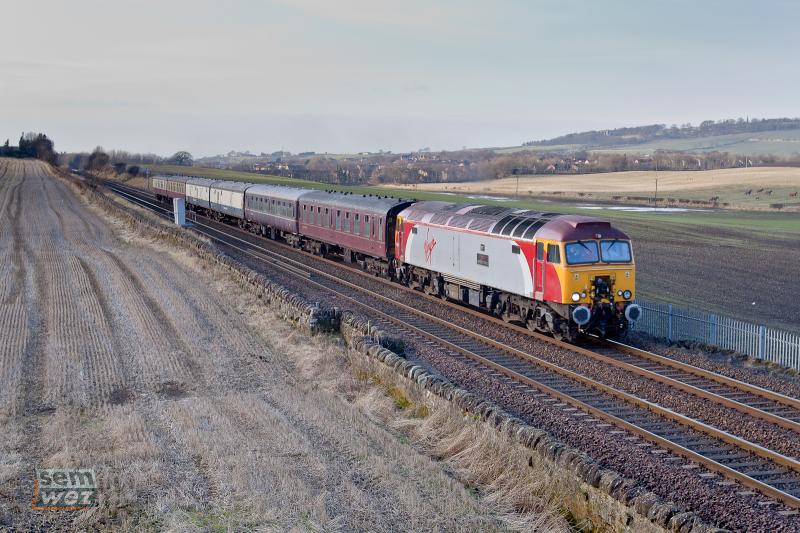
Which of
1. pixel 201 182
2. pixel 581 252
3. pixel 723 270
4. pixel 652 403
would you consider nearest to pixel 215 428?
pixel 652 403

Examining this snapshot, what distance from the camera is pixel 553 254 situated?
20.9m

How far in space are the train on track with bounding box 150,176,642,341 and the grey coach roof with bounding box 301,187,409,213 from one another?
8cm

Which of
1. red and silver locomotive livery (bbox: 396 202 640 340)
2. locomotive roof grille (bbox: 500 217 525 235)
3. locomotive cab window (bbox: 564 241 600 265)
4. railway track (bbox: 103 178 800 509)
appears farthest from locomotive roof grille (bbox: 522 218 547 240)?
railway track (bbox: 103 178 800 509)

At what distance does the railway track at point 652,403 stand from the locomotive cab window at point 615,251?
2260mm

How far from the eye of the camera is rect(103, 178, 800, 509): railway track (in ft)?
40.9

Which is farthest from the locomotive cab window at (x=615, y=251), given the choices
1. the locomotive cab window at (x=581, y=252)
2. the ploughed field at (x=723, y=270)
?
the ploughed field at (x=723, y=270)

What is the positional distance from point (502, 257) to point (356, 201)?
13.9 m

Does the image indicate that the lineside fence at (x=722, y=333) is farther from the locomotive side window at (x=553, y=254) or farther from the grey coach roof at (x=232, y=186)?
the grey coach roof at (x=232, y=186)

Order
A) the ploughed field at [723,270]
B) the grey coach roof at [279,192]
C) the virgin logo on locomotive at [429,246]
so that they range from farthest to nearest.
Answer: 1. the grey coach roof at [279,192]
2. the ploughed field at [723,270]
3. the virgin logo on locomotive at [429,246]

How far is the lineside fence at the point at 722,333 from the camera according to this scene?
19469 millimetres

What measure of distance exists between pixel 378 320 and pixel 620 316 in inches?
287

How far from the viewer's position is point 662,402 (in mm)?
15875

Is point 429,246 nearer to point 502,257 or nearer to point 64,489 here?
point 502,257

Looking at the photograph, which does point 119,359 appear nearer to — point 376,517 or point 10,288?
point 376,517
